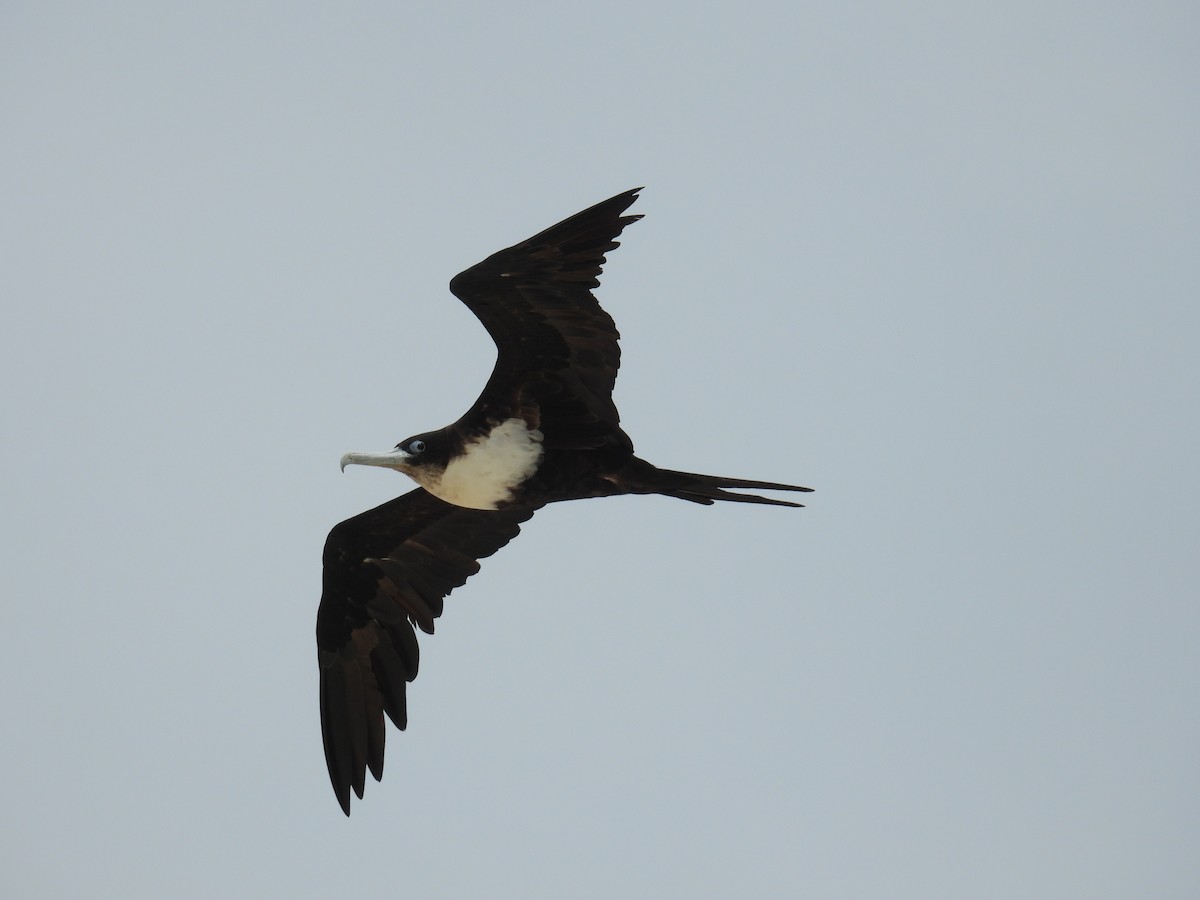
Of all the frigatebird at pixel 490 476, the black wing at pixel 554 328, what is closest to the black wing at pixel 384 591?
the frigatebird at pixel 490 476

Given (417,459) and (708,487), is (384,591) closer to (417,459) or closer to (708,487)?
(417,459)

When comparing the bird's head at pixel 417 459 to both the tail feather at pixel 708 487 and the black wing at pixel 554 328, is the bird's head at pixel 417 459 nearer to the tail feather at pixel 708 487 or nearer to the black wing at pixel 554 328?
the black wing at pixel 554 328

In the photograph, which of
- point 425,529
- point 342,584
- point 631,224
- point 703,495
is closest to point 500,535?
point 425,529

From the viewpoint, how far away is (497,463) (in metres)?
7.02

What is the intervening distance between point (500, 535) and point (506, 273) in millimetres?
1754

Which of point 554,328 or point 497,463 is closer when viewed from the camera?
point 554,328

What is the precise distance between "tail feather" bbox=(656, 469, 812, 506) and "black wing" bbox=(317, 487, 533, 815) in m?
1.14

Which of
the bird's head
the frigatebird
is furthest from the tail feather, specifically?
the bird's head

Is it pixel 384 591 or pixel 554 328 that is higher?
pixel 554 328

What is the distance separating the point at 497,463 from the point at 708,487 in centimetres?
103

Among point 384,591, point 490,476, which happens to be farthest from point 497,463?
point 384,591

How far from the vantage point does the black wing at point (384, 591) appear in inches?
305

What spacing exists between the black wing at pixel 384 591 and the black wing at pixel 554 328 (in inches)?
35.5

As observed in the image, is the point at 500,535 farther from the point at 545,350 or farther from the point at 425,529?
the point at 545,350
